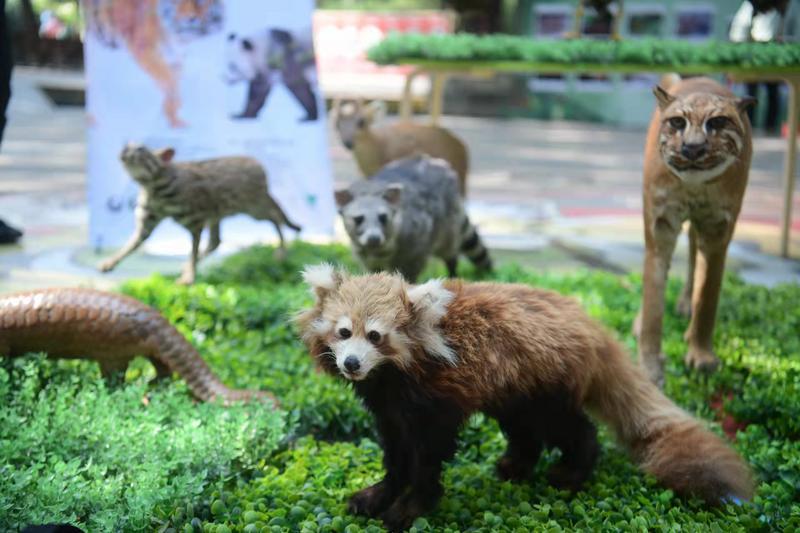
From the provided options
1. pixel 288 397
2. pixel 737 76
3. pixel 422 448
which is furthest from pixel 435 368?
pixel 737 76

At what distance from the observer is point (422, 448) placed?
9.93 feet

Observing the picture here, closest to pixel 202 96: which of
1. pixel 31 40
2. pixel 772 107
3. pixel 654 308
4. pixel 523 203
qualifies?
pixel 654 308

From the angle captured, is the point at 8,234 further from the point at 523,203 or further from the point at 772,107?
the point at 772,107

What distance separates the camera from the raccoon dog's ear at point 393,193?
5.22 m

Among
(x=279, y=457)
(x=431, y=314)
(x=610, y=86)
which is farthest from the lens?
(x=610, y=86)

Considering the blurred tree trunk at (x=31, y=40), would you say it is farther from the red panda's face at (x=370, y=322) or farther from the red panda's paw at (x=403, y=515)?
the red panda's paw at (x=403, y=515)

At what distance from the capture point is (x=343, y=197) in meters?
5.31

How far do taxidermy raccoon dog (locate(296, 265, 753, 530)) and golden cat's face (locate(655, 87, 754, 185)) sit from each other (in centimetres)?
92

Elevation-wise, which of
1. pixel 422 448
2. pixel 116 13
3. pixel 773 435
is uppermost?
pixel 116 13

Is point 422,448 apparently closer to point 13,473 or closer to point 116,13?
point 13,473

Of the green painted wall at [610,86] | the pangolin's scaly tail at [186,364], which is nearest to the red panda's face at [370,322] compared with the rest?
the pangolin's scaly tail at [186,364]

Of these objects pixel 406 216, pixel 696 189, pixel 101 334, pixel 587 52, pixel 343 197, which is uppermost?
pixel 587 52

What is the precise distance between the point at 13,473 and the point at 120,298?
46.4 inches

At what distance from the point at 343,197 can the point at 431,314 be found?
243cm
